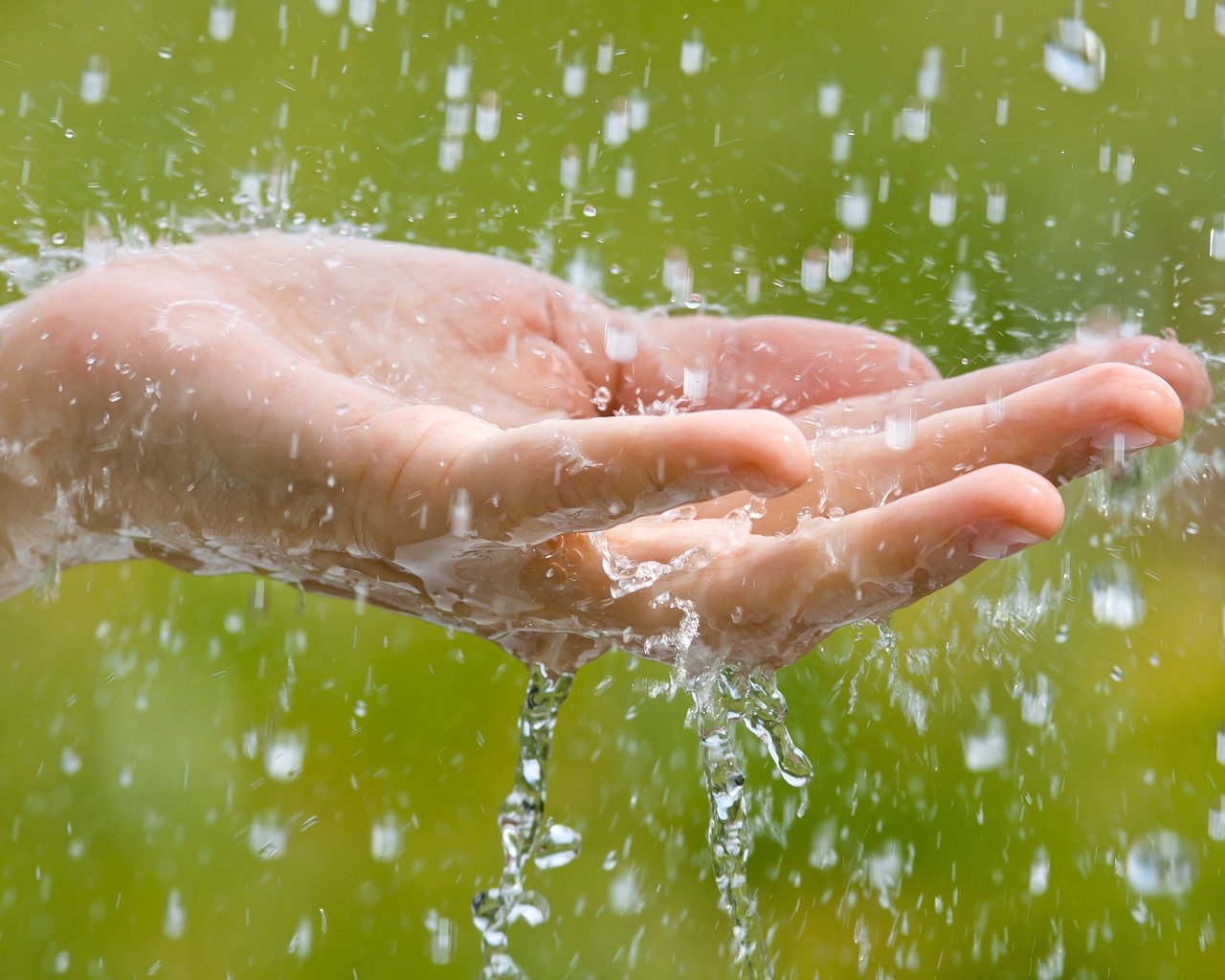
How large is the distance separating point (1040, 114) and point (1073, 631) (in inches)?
28.9

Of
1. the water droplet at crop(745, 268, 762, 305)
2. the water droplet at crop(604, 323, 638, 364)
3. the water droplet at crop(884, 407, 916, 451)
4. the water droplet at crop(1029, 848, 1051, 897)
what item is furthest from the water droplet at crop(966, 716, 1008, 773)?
the water droplet at crop(884, 407, 916, 451)

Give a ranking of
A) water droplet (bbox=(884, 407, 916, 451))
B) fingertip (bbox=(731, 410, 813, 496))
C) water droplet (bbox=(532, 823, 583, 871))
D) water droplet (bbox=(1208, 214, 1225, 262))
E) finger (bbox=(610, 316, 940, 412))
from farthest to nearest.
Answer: water droplet (bbox=(1208, 214, 1225, 262))
water droplet (bbox=(532, 823, 583, 871))
finger (bbox=(610, 316, 940, 412))
water droplet (bbox=(884, 407, 916, 451))
fingertip (bbox=(731, 410, 813, 496))

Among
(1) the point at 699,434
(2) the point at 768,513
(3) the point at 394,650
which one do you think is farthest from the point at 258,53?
(1) the point at 699,434

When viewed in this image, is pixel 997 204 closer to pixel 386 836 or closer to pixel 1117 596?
pixel 1117 596

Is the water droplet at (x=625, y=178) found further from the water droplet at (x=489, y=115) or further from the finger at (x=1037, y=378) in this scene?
the finger at (x=1037, y=378)

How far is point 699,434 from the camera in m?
0.45

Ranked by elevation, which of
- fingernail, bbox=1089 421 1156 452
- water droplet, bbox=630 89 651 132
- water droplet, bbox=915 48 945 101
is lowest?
water droplet, bbox=630 89 651 132

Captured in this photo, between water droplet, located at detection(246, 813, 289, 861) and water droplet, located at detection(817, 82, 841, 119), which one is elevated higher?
water droplet, located at detection(817, 82, 841, 119)

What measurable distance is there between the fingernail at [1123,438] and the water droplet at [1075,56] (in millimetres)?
1399

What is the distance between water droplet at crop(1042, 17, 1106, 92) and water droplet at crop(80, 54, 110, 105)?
1.27 metres

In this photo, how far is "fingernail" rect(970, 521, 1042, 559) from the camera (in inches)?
18.7

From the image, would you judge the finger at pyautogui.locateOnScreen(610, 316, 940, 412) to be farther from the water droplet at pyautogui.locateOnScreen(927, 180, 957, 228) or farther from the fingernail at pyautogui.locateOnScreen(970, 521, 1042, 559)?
the water droplet at pyautogui.locateOnScreen(927, 180, 957, 228)

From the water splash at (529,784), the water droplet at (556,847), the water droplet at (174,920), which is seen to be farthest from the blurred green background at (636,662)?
the water splash at (529,784)

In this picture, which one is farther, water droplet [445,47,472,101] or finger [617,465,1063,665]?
water droplet [445,47,472,101]
